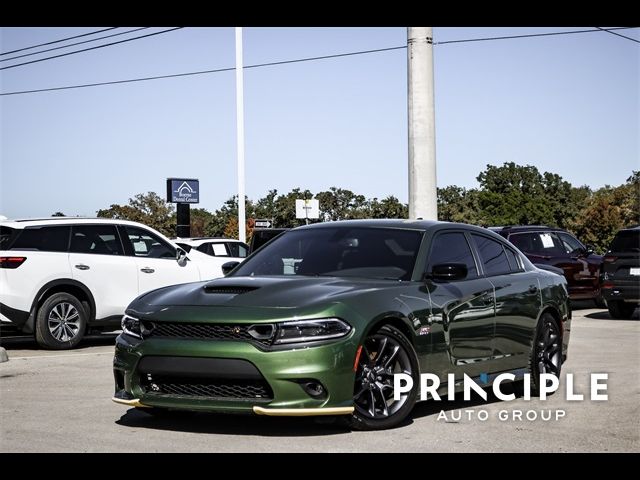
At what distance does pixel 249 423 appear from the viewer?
28.5 feet

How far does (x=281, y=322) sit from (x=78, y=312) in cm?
869

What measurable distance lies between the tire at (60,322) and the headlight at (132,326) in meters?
7.36

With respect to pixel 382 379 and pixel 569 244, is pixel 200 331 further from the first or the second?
pixel 569 244

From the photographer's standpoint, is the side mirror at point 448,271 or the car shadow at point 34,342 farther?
the car shadow at point 34,342

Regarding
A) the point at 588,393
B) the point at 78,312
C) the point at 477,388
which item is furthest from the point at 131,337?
the point at 78,312

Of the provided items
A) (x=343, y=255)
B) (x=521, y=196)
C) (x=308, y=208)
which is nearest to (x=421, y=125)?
(x=343, y=255)

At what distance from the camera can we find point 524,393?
10492 mm

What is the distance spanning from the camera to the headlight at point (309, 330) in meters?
7.86

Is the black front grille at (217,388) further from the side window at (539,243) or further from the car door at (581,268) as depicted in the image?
the car door at (581,268)

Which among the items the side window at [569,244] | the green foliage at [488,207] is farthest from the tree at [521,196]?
the side window at [569,244]

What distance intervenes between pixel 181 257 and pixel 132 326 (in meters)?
8.80

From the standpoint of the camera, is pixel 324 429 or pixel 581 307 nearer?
pixel 324 429
